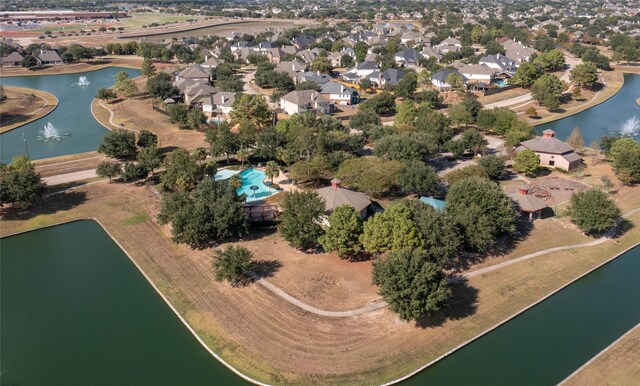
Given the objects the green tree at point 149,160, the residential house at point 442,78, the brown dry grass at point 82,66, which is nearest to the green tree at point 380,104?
the residential house at point 442,78

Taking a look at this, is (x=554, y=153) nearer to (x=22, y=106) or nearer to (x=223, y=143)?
(x=223, y=143)

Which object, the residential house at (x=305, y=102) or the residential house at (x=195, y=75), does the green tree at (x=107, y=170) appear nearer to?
the residential house at (x=305, y=102)

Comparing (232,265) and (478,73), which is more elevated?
(478,73)

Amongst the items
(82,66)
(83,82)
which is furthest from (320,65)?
(82,66)

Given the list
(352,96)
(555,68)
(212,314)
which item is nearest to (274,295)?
(212,314)

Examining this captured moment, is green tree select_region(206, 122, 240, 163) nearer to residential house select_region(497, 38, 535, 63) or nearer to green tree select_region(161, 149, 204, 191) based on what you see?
green tree select_region(161, 149, 204, 191)

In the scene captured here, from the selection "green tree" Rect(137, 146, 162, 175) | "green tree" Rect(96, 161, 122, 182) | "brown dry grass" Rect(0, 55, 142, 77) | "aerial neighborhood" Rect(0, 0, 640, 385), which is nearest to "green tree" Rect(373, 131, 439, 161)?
"aerial neighborhood" Rect(0, 0, 640, 385)
